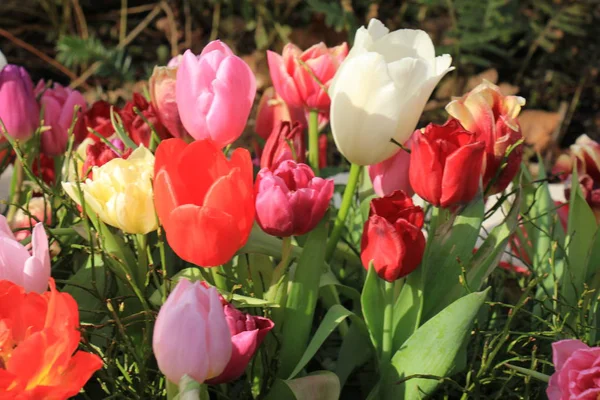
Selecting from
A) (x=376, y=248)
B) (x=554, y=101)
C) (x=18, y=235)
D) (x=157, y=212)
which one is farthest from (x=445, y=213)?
(x=554, y=101)

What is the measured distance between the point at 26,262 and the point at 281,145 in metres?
0.20

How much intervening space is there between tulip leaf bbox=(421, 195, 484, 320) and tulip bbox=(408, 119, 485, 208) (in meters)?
0.04

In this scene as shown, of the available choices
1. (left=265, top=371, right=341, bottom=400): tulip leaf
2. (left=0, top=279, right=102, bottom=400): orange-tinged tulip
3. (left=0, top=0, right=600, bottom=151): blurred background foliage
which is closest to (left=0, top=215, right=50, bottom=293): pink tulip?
(left=0, top=279, right=102, bottom=400): orange-tinged tulip

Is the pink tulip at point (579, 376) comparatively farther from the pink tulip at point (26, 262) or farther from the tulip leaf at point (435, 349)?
the pink tulip at point (26, 262)

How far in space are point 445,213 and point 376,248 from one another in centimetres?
10

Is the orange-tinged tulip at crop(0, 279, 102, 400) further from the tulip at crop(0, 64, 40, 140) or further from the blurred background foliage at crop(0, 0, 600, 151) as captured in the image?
the blurred background foliage at crop(0, 0, 600, 151)

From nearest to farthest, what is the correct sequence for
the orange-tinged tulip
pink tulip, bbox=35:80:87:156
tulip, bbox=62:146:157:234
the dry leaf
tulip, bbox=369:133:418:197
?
the orange-tinged tulip < tulip, bbox=62:146:157:234 < tulip, bbox=369:133:418:197 < pink tulip, bbox=35:80:87:156 < the dry leaf

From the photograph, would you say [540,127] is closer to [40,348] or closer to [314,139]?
[314,139]

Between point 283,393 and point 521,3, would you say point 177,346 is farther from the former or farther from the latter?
point 521,3

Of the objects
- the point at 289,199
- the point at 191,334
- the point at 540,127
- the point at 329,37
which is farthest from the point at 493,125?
the point at 329,37

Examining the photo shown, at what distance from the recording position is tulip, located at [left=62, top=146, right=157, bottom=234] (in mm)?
501

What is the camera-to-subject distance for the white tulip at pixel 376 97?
519mm

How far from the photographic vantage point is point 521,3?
2.45 m

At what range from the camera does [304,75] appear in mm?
641
